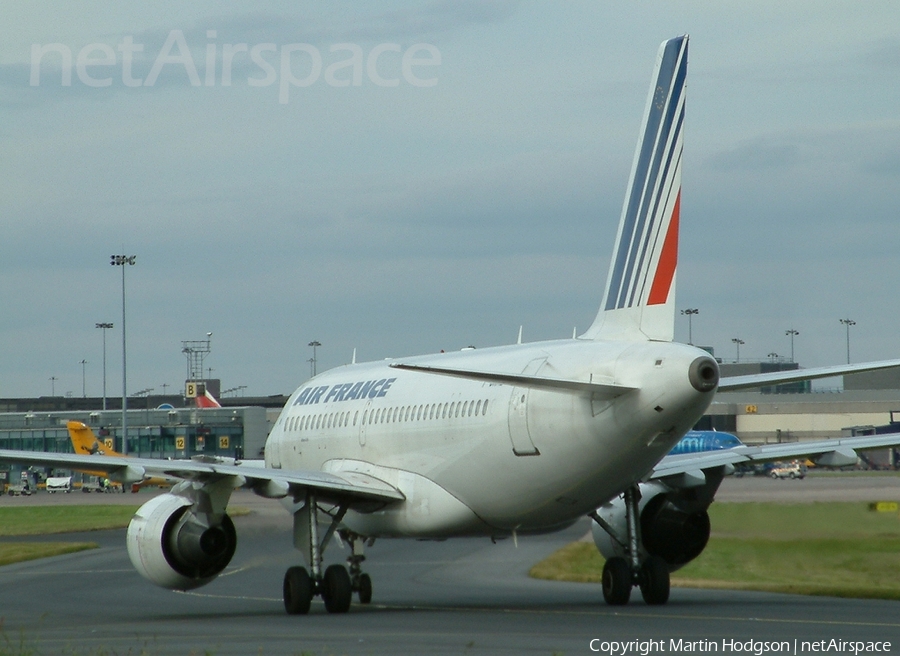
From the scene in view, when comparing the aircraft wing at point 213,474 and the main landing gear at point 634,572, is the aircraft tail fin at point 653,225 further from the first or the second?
the aircraft wing at point 213,474

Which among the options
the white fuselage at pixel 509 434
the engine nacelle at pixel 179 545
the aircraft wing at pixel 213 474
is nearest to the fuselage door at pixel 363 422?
the white fuselage at pixel 509 434

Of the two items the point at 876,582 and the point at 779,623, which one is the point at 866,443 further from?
the point at 779,623

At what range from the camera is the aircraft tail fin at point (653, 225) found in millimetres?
22078

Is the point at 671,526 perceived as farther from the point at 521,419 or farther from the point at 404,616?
the point at 404,616

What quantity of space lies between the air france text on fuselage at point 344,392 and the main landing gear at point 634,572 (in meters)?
6.02

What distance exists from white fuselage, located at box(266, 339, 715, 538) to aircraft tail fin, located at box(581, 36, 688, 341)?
95cm

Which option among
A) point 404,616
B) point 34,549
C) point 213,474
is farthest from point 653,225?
point 34,549

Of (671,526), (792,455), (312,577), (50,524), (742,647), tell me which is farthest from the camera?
(50,524)

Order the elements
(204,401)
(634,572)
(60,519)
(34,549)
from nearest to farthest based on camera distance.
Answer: (634,572), (34,549), (60,519), (204,401)

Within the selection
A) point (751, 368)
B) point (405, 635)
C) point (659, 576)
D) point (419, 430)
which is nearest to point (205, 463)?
point (419, 430)

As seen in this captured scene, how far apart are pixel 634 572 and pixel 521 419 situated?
3639mm

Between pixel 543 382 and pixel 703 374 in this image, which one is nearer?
pixel 703 374

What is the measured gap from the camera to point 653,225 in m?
22.3

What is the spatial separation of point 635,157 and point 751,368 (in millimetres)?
131641
